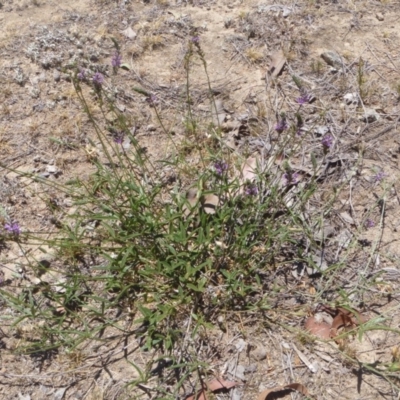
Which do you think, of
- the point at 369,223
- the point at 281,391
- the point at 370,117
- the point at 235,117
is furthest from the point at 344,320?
the point at 235,117

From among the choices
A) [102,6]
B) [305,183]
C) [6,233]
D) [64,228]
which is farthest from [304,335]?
[102,6]

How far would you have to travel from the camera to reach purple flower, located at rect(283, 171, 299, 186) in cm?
297

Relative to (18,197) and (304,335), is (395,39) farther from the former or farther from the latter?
(18,197)

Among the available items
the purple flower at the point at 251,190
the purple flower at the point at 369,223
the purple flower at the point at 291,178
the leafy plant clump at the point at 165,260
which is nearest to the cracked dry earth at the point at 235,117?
the purple flower at the point at 369,223

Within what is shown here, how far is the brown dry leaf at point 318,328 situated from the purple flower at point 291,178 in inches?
32.0

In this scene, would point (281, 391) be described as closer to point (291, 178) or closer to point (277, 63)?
point (291, 178)

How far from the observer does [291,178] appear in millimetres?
2998

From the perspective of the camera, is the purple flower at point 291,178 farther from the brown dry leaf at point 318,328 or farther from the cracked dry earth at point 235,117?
the brown dry leaf at point 318,328

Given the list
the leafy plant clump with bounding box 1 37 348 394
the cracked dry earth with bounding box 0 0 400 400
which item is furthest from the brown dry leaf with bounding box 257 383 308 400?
the leafy plant clump with bounding box 1 37 348 394

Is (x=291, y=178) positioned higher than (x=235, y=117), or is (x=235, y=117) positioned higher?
(x=291, y=178)

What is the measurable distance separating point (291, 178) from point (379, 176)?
2.44 feet

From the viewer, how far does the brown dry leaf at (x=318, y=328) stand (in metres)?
2.85

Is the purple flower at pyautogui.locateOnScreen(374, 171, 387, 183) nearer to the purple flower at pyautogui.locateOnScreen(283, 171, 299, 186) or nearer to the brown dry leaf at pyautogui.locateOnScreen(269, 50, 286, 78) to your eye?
the purple flower at pyautogui.locateOnScreen(283, 171, 299, 186)

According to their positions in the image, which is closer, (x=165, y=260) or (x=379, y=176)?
(x=165, y=260)
